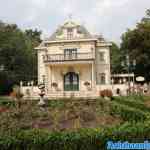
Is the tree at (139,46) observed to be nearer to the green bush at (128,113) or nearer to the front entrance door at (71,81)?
the front entrance door at (71,81)

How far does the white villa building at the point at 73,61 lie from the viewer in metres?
35.0

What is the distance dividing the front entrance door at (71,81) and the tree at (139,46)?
10.1 metres

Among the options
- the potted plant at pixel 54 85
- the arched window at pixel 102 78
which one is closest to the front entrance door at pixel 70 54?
the potted plant at pixel 54 85

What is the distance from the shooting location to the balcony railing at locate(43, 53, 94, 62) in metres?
34.8

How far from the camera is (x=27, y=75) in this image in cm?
4703

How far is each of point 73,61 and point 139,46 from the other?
12734 millimetres

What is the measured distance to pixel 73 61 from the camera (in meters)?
34.8

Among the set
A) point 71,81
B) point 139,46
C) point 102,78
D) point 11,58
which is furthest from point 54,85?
point 139,46

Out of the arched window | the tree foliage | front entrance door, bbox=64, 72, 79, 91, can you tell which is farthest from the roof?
the tree foliage

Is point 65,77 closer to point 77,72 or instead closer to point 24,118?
point 77,72

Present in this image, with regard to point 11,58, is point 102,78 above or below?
below

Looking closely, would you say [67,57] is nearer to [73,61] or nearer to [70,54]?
[70,54]

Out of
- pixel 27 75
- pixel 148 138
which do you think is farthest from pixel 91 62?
pixel 148 138

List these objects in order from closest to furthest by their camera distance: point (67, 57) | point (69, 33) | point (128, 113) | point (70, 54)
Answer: point (128, 113), point (67, 57), point (70, 54), point (69, 33)
